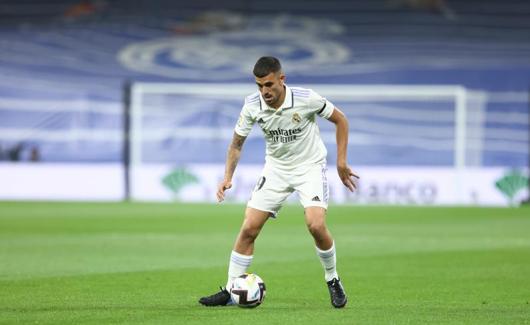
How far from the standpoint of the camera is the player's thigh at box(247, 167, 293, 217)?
8359 millimetres

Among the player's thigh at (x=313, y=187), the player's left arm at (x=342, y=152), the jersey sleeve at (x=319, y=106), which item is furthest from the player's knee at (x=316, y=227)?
the jersey sleeve at (x=319, y=106)

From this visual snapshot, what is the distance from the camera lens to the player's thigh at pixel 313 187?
8305 millimetres

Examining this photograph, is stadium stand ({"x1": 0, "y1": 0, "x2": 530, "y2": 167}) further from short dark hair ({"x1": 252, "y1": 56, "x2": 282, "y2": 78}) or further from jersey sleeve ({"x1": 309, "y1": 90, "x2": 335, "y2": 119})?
short dark hair ({"x1": 252, "y1": 56, "x2": 282, "y2": 78})

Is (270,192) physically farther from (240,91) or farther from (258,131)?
(258,131)

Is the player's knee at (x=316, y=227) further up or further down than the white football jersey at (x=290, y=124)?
further down

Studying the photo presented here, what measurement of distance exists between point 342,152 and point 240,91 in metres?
20.5

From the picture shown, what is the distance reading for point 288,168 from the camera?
27.7ft

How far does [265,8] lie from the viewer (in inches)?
1336

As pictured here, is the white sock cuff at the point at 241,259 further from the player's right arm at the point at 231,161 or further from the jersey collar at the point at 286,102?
the jersey collar at the point at 286,102

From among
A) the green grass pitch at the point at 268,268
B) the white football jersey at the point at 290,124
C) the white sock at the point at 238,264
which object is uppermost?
the white football jersey at the point at 290,124

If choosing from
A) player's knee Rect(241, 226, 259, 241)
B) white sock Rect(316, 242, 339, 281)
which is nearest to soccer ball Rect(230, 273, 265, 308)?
player's knee Rect(241, 226, 259, 241)

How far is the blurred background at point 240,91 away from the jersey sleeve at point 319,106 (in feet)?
59.4

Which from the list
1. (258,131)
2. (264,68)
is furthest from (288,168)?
(258,131)

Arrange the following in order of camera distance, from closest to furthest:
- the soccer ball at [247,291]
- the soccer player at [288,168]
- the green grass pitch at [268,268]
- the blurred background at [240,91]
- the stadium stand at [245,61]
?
the green grass pitch at [268,268] → the soccer ball at [247,291] → the soccer player at [288,168] → the blurred background at [240,91] → the stadium stand at [245,61]
